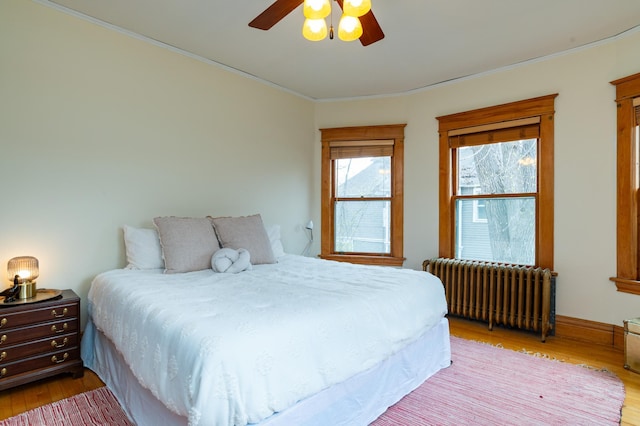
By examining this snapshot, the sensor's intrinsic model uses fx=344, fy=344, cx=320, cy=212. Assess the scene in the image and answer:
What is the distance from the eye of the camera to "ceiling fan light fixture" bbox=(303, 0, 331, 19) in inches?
71.6

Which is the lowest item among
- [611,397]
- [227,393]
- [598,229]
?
[611,397]

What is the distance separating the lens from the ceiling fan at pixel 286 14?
6.48 feet

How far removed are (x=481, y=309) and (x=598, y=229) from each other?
1.27 m

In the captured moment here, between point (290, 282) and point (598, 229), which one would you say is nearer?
point (290, 282)

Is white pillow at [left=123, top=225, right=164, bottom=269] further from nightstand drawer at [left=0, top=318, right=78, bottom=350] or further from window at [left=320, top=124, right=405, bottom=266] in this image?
→ window at [left=320, top=124, right=405, bottom=266]

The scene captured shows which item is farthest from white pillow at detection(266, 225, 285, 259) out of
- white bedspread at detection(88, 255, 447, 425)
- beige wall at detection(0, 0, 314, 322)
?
white bedspread at detection(88, 255, 447, 425)

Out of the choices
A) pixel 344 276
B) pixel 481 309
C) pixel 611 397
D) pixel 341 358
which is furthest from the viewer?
pixel 481 309

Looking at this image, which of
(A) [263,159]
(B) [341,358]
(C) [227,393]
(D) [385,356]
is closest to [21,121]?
(A) [263,159]

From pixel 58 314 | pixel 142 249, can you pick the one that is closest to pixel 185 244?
pixel 142 249

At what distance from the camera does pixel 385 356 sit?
1.91 m

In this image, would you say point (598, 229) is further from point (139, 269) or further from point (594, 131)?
point (139, 269)

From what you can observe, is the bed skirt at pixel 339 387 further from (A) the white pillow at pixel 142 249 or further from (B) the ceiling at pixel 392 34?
(B) the ceiling at pixel 392 34

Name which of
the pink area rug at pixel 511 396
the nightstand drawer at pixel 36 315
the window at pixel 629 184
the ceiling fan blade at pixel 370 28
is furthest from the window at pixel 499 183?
the nightstand drawer at pixel 36 315

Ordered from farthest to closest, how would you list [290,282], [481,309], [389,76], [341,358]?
[389,76] < [481,309] < [290,282] < [341,358]
